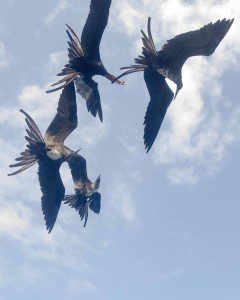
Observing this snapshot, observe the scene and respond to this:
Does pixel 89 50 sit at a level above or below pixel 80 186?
above

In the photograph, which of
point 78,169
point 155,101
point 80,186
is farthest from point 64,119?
point 155,101

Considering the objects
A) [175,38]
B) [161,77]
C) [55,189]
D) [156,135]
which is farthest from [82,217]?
[175,38]

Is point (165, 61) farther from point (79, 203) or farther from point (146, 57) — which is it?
point (79, 203)

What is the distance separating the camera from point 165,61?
10992 millimetres

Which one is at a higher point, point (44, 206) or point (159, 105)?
point (159, 105)

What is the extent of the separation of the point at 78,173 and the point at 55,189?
769mm

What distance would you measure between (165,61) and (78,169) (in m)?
3.91

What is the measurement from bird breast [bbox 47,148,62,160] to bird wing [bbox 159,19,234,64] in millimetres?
3844

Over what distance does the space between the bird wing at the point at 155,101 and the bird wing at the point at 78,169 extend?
2418 mm

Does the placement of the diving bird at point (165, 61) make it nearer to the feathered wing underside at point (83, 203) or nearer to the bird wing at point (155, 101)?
the bird wing at point (155, 101)

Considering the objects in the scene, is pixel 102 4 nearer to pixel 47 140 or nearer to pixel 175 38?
pixel 175 38

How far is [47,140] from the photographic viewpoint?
12680 millimetres

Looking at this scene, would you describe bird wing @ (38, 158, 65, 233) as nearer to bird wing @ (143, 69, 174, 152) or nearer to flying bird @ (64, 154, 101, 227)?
flying bird @ (64, 154, 101, 227)

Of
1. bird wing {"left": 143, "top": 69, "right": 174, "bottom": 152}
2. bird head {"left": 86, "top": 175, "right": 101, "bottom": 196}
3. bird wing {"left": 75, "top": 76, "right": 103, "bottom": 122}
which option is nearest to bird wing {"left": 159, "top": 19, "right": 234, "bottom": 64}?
bird wing {"left": 143, "top": 69, "right": 174, "bottom": 152}
